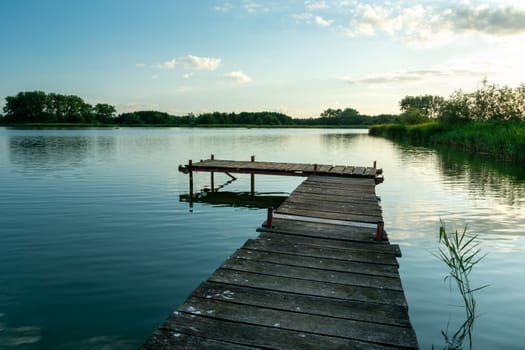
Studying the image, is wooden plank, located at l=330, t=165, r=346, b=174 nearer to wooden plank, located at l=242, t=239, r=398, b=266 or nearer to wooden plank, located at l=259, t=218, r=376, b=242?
wooden plank, located at l=259, t=218, r=376, b=242

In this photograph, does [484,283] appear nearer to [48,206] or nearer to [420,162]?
[48,206]

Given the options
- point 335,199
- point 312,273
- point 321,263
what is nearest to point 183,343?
point 312,273

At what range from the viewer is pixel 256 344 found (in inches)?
154

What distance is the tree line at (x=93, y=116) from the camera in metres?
146

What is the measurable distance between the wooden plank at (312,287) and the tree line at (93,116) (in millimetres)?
149271

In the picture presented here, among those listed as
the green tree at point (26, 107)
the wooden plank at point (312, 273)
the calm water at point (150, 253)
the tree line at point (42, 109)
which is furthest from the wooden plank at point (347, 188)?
the green tree at point (26, 107)

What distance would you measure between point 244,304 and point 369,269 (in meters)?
2.40

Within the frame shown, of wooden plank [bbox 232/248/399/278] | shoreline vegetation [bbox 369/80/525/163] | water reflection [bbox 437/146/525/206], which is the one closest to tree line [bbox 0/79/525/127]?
shoreline vegetation [bbox 369/80/525/163]

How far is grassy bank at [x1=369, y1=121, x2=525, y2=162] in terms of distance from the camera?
1135 inches

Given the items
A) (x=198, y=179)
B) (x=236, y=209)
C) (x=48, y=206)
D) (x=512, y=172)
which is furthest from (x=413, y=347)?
(x=512, y=172)

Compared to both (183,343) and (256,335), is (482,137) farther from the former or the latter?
(183,343)

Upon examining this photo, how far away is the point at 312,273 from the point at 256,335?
2.11m

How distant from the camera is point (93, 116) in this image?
496 ft

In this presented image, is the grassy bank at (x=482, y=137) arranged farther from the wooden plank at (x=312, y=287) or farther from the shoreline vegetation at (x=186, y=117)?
the wooden plank at (x=312, y=287)
